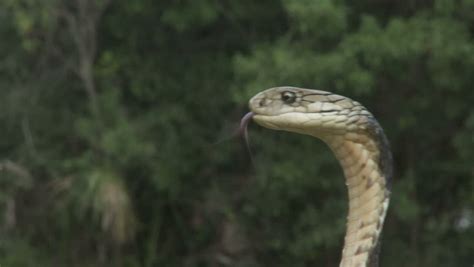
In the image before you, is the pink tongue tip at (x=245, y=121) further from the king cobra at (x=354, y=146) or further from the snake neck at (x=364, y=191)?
the snake neck at (x=364, y=191)

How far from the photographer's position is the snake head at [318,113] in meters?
3.13

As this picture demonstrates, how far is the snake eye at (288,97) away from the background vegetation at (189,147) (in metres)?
7.13

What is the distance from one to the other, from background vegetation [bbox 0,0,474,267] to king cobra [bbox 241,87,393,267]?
714cm

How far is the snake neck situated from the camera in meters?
3.16

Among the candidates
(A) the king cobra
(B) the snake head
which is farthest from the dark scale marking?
(B) the snake head

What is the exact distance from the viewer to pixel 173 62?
473 inches

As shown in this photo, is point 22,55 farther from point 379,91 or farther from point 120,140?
point 379,91

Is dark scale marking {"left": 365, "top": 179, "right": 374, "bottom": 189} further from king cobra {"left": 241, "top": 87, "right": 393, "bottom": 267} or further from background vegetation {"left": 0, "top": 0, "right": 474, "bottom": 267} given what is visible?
background vegetation {"left": 0, "top": 0, "right": 474, "bottom": 267}

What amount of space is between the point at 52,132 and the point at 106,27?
1.20m

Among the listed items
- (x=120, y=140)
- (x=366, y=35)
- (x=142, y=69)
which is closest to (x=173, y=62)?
(x=142, y=69)

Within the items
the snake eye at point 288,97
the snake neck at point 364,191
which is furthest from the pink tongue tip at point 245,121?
the snake neck at point 364,191

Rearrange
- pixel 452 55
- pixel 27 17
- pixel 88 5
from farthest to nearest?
pixel 88 5, pixel 27 17, pixel 452 55

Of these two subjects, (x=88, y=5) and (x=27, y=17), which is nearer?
(x=27, y=17)

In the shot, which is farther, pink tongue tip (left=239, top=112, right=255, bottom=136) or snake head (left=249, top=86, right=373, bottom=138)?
pink tongue tip (left=239, top=112, right=255, bottom=136)
